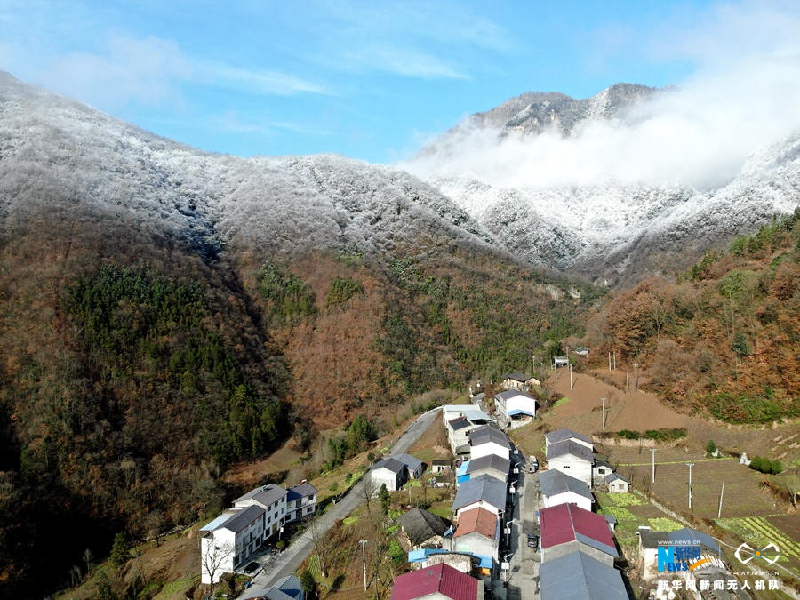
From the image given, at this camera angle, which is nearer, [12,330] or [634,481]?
[634,481]

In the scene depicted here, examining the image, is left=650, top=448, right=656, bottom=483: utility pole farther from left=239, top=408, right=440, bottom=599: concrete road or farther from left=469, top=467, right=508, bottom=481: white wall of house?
left=239, top=408, right=440, bottom=599: concrete road

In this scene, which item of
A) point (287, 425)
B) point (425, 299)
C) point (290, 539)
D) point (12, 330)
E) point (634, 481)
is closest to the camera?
point (634, 481)

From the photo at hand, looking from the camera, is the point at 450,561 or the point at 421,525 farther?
the point at 421,525

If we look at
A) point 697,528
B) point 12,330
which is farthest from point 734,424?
point 12,330

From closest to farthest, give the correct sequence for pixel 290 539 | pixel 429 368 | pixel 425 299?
pixel 290 539 < pixel 429 368 < pixel 425 299

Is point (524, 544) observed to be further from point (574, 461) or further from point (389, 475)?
point (389, 475)

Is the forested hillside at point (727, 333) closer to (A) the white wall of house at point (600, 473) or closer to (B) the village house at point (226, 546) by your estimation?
(A) the white wall of house at point (600, 473)

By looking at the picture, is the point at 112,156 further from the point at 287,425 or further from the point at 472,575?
the point at 472,575

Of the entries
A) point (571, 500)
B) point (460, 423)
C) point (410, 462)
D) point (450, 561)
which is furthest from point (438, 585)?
point (460, 423)
